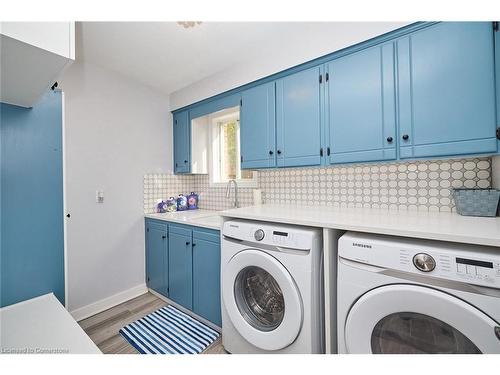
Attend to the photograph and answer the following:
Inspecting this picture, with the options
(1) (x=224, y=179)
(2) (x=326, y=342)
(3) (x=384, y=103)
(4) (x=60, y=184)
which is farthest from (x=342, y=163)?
(4) (x=60, y=184)

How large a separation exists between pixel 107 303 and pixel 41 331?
5.20 ft

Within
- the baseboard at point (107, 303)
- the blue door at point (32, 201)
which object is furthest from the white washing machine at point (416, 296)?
the baseboard at point (107, 303)

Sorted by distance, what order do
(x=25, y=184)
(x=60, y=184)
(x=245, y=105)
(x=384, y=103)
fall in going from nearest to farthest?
(x=25, y=184) → (x=60, y=184) → (x=384, y=103) → (x=245, y=105)

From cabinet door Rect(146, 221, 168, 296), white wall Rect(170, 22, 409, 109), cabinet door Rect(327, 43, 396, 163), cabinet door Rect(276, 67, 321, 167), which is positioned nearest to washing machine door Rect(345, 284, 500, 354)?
cabinet door Rect(327, 43, 396, 163)

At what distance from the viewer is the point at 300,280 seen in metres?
1.19

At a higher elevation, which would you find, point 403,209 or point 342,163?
point 342,163

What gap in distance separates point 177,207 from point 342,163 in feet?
6.70

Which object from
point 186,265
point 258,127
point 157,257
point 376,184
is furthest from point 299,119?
point 157,257

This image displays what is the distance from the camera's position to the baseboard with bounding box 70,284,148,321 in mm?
2002

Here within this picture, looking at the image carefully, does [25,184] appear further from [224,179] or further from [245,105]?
[224,179]

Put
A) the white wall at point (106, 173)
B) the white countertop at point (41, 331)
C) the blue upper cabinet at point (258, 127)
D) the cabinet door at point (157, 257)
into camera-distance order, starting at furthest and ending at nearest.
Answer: the cabinet door at point (157, 257)
the white wall at point (106, 173)
the blue upper cabinet at point (258, 127)
the white countertop at point (41, 331)

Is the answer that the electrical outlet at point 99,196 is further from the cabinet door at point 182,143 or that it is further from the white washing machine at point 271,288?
the white washing machine at point 271,288

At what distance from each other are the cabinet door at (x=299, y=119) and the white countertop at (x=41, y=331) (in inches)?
62.5

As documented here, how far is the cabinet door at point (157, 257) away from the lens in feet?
7.39
